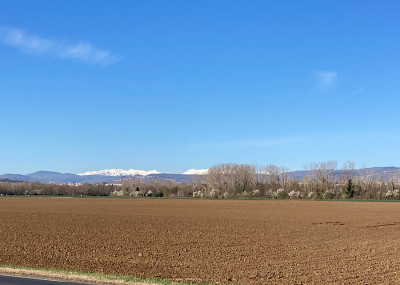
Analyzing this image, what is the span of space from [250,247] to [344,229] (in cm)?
1588

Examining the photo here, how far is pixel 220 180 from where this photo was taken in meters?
196

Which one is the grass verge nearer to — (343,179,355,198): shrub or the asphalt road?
the asphalt road

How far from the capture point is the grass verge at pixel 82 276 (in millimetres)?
18094

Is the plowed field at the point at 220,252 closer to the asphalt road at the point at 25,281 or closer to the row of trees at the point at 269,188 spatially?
the asphalt road at the point at 25,281

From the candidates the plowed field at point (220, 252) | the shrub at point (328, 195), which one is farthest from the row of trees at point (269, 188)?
the plowed field at point (220, 252)

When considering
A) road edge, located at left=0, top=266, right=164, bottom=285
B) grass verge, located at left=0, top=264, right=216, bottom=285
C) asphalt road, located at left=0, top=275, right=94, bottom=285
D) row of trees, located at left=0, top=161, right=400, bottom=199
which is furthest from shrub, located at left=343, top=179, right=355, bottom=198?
asphalt road, located at left=0, top=275, right=94, bottom=285

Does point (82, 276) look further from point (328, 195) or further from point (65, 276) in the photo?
point (328, 195)

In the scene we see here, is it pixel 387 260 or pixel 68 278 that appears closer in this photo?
pixel 68 278

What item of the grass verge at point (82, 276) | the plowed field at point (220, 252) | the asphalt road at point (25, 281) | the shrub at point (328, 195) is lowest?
the plowed field at point (220, 252)

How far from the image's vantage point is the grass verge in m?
18.1

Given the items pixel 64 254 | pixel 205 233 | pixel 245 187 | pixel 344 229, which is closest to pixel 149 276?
pixel 64 254

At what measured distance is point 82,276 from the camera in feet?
61.6

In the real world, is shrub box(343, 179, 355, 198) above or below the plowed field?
above

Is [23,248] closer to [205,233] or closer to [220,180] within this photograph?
[205,233]
